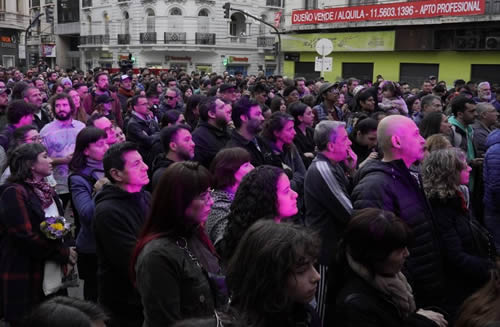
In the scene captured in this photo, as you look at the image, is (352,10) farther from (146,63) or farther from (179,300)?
(179,300)

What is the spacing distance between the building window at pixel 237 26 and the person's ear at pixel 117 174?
148 feet

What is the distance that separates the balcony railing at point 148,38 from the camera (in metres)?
45.2

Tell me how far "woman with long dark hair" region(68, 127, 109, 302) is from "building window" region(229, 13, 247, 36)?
145ft

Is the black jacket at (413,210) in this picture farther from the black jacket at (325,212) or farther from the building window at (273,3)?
the building window at (273,3)

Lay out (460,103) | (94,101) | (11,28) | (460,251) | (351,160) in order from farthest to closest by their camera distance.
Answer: (11,28), (94,101), (460,103), (351,160), (460,251)

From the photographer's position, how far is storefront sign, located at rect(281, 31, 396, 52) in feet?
93.4

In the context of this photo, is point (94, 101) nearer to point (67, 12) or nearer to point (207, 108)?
point (207, 108)

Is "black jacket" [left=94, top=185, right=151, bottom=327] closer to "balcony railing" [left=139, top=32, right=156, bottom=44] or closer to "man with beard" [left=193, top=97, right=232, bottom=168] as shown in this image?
A: "man with beard" [left=193, top=97, right=232, bottom=168]

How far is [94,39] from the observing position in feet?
169

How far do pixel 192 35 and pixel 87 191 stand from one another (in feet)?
139

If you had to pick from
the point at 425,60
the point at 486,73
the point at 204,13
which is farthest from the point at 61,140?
the point at 204,13

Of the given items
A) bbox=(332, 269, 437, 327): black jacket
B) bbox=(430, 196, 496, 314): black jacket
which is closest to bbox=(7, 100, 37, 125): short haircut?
bbox=(430, 196, 496, 314): black jacket

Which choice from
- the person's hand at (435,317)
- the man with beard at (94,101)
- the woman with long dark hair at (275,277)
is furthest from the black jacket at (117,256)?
the man with beard at (94,101)

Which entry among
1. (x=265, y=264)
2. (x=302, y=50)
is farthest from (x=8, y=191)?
(x=302, y=50)
